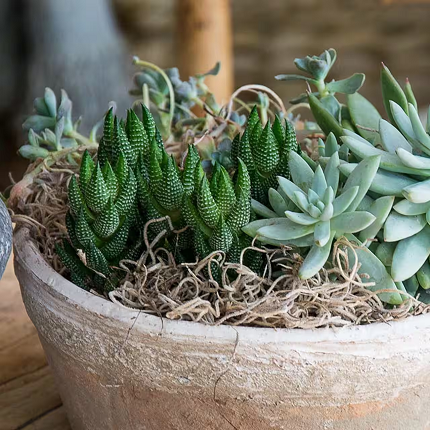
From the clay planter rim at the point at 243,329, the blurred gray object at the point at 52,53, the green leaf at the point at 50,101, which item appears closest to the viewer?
the clay planter rim at the point at 243,329

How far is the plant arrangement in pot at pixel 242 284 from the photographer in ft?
1.86

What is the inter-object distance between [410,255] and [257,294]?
0.15m

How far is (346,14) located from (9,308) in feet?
8.43

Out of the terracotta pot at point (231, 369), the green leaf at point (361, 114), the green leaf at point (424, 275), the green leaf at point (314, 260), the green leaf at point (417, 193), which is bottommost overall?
the terracotta pot at point (231, 369)

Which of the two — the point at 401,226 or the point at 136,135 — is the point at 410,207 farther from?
the point at 136,135

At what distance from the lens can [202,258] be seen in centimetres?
63

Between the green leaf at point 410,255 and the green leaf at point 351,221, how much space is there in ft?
0.17

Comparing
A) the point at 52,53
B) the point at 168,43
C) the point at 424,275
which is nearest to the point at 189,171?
the point at 424,275

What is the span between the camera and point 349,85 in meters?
0.76

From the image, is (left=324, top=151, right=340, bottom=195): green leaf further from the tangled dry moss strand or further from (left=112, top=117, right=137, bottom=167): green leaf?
(left=112, top=117, right=137, bottom=167): green leaf

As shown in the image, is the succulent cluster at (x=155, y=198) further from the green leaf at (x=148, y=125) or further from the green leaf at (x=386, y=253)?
the green leaf at (x=386, y=253)

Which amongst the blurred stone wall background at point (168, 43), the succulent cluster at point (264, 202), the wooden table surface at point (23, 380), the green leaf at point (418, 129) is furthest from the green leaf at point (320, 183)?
the blurred stone wall background at point (168, 43)

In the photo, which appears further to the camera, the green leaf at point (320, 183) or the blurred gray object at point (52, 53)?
the blurred gray object at point (52, 53)

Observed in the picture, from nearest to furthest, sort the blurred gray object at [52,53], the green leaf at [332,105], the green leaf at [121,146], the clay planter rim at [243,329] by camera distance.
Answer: the clay planter rim at [243,329] → the green leaf at [121,146] → the green leaf at [332,105] → the blurred gray object at [52,53]
